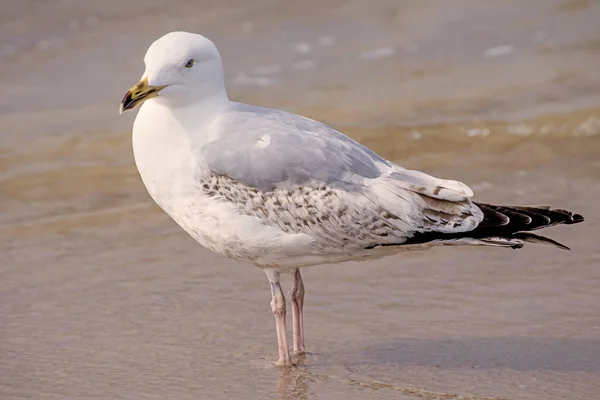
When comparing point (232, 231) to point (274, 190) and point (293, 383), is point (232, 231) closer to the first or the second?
point (274, 190)

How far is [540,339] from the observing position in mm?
5480

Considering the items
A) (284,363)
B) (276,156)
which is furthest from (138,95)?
(284,363)

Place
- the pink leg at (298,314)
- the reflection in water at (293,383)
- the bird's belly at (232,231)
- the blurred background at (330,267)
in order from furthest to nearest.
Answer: the pink leg at (298,314)
the blurred background at (330,267)
the bird's belly at (232,231)
the reflection in water at (293,383)

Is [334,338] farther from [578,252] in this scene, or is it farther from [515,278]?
[578,252]

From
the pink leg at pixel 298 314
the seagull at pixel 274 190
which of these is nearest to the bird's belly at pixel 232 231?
the seagull at pixel 274 190

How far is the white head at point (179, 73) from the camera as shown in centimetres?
510

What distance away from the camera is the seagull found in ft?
16.7

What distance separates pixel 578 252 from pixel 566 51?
4.65 metres

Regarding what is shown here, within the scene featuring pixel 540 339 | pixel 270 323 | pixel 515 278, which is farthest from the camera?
pixel 515 278

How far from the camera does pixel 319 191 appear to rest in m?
5.16

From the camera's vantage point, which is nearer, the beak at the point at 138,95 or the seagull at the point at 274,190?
the beak at the point at 138,95

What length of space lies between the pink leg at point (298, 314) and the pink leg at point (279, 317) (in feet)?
0.32

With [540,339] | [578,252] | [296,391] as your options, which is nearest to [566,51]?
[578,252]

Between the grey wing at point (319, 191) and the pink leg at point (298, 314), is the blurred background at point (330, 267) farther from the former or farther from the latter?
the grey wing at point (319, 191)
